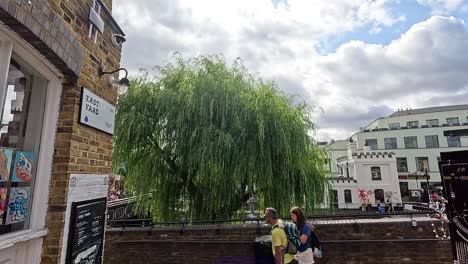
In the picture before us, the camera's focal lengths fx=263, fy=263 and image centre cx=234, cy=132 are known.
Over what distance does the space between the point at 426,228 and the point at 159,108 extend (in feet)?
21.3

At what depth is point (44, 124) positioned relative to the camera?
232 centimetres

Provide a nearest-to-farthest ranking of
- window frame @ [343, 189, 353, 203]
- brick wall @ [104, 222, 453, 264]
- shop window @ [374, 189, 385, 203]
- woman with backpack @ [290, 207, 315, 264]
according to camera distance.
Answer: woman with backpack @ [290, 207, 315, 264] → brick wall @ [104, 222, 453, 264] → shop window @ [374, 189, 385, 203] → window frame @ [343, 189, 353, 203]

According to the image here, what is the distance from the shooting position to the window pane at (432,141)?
100 ft

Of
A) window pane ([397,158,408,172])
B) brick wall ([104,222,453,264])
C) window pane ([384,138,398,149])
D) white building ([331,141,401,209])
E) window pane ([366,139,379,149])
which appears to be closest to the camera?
brick wall ([104,222,453,264])

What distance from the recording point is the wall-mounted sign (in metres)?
2.56

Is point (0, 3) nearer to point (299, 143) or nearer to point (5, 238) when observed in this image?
point (5, 238)

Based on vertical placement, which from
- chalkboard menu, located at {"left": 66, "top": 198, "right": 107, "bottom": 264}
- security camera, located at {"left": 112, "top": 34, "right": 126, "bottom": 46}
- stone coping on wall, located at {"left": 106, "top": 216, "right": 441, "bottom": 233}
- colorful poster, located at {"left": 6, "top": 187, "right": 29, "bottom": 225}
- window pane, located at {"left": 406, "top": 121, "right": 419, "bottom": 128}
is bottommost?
stone coping on wall, located at {"left": 106, "top": 216, "right": 441, "bottom": 233}

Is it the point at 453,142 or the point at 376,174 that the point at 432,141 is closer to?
the point at 453,142

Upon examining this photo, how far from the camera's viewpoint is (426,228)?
5148 millimetres

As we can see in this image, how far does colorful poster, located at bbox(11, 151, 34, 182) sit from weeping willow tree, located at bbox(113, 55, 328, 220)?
4.27m

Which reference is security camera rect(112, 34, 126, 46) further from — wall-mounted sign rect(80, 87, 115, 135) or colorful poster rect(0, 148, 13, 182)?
colorful poster rect(0, 148, 13, 182)

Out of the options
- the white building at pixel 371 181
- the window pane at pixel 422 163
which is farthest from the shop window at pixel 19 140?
the window pane at pixel 422 163

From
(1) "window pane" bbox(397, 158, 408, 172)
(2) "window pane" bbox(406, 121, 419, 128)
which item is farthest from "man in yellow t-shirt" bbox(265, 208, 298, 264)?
(2) "window pane" bbox(406, 121, 419, 128)

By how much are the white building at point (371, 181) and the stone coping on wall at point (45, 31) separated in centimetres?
2543
